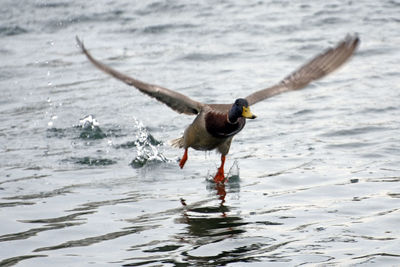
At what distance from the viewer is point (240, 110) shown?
7.89 meters

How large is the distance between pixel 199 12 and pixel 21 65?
4.68 meters

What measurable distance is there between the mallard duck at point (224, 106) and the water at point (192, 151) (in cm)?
39

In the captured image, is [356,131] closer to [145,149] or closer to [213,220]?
[145,149]

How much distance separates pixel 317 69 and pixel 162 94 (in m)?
1.72

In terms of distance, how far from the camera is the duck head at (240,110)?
25.7ft

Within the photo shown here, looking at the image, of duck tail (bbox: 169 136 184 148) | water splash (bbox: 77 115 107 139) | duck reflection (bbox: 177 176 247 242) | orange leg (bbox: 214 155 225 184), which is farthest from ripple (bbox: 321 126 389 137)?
water splash (bbox: 77 115 107 139)

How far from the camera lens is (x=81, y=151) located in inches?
382

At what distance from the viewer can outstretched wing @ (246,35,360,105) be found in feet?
27.2

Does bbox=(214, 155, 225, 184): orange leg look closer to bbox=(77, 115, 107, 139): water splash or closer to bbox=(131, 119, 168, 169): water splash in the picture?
bbox=(131, 119, 168, 169): water splash

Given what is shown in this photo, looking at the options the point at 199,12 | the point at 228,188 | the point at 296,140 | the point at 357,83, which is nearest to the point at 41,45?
the point at 199,12

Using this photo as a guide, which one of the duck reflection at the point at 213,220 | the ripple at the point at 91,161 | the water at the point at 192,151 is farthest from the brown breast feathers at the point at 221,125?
the ripple at the point at 91,161

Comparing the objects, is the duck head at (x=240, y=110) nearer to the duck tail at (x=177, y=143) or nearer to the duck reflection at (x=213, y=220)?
the duck reflection at (x=213, y=220)

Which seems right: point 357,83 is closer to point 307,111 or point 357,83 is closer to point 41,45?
point 307,111

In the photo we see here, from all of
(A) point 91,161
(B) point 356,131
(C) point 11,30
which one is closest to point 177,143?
(A) point 91,161
